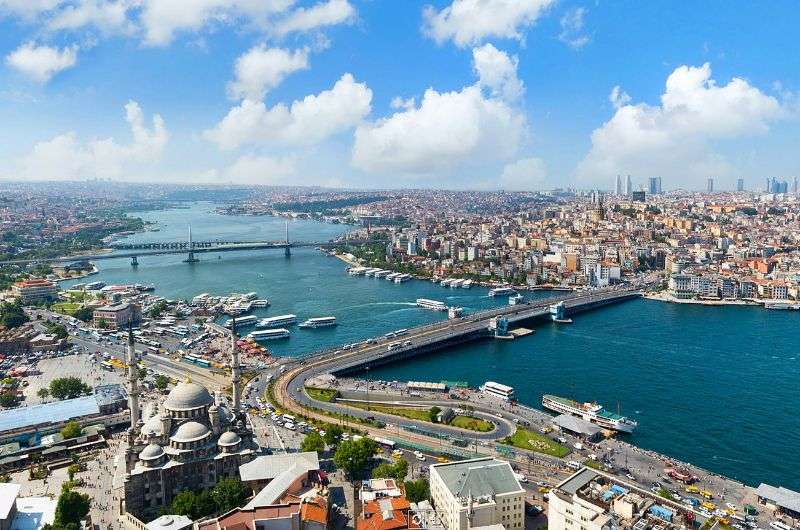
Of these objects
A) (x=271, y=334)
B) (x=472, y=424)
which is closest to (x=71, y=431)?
(x=472, y=424)

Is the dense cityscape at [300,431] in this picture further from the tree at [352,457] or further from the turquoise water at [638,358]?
the turquoise water at [638,358]

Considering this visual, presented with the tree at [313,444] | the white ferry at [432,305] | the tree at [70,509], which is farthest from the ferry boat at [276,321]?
the tree at [70,509]

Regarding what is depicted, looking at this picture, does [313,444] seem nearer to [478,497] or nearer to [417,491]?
[417,491]

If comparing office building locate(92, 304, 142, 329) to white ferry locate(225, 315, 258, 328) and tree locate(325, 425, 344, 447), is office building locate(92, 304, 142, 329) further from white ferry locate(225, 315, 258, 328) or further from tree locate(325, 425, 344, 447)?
tree locate(325, 425, 344, 447)

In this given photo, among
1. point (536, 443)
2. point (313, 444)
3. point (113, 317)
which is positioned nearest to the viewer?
point (313, 444)

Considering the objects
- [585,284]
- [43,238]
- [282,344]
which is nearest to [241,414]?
[282,344]

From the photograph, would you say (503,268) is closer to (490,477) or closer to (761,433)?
(761,433)

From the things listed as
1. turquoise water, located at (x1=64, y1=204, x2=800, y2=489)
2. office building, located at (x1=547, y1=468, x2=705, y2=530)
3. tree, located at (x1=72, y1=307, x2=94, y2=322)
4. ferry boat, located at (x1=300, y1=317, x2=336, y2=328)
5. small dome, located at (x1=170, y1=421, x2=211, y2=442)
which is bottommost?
turquoise water, located at (x1=64, y1=204, x2=800, y2=489)

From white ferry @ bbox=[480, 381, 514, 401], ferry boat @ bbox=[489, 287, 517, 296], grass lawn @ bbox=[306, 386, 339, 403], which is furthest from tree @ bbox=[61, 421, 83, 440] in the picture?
ferry boat @ bbox=[489, 287, 517, 296]
